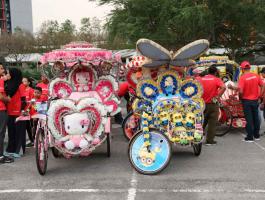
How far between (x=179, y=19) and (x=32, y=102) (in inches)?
456

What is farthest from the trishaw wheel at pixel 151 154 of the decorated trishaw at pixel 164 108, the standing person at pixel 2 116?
the standing person at pixel 2 116

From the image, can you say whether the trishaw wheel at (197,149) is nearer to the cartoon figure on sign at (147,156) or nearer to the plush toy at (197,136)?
the plush toy at (197,136)

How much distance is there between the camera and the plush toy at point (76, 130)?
657cm

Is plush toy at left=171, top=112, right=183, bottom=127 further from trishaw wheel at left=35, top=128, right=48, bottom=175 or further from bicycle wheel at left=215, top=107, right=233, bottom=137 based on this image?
bicycle wheel at left=215, top=107, right=233, bottom=137

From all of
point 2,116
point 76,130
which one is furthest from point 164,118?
point 2,116

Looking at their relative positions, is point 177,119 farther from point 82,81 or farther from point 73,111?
point 82,81

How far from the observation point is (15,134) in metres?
7.66

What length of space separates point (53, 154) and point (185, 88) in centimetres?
280

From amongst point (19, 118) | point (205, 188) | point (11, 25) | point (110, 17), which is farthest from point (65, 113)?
point (11, 25)

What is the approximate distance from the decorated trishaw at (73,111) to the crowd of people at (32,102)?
63 cm

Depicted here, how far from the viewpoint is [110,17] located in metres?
19.5

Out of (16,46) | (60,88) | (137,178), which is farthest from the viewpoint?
(16,46)

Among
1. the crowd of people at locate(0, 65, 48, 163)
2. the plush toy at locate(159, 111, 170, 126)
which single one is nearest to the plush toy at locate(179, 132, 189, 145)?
the plush toy at locate(159, 111, 170, 126)

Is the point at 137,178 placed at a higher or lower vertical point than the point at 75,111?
lower
